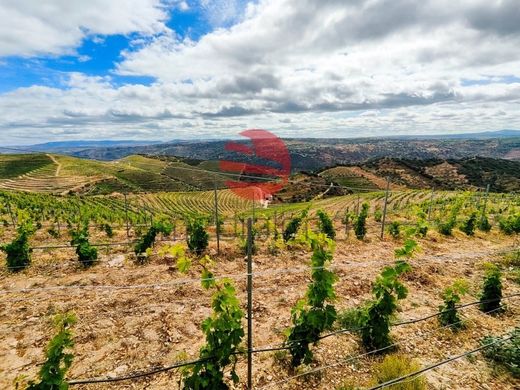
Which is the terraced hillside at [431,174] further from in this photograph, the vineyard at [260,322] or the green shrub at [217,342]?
the green shrub at [217,342]

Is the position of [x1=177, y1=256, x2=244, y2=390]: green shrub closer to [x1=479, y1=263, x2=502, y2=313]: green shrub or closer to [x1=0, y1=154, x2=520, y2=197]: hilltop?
[x1=479, y1=263, x2=502, y2=313]: green shrub

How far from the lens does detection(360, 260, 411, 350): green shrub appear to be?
525 centimetres

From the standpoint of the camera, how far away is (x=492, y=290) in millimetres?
6664

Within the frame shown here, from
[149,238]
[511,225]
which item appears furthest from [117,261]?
[511,225]

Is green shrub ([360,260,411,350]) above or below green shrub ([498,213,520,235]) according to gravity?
above

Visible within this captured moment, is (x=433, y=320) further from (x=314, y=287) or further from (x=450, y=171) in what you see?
(x=450, y=171)

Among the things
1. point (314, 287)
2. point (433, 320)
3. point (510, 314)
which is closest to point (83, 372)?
point (314, 287)

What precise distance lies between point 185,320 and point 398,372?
3930mm

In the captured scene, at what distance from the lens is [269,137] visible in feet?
24.5

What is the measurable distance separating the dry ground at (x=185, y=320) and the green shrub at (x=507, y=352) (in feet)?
0.63

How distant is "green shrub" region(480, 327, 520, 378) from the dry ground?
193 mm

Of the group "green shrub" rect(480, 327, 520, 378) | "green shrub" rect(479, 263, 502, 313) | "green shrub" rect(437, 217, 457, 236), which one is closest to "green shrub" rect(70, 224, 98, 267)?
"green shrub" rect(480, 327, 520, 378)

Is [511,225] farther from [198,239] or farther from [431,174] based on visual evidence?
[431,174]

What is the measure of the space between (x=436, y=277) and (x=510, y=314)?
6.53 ft
